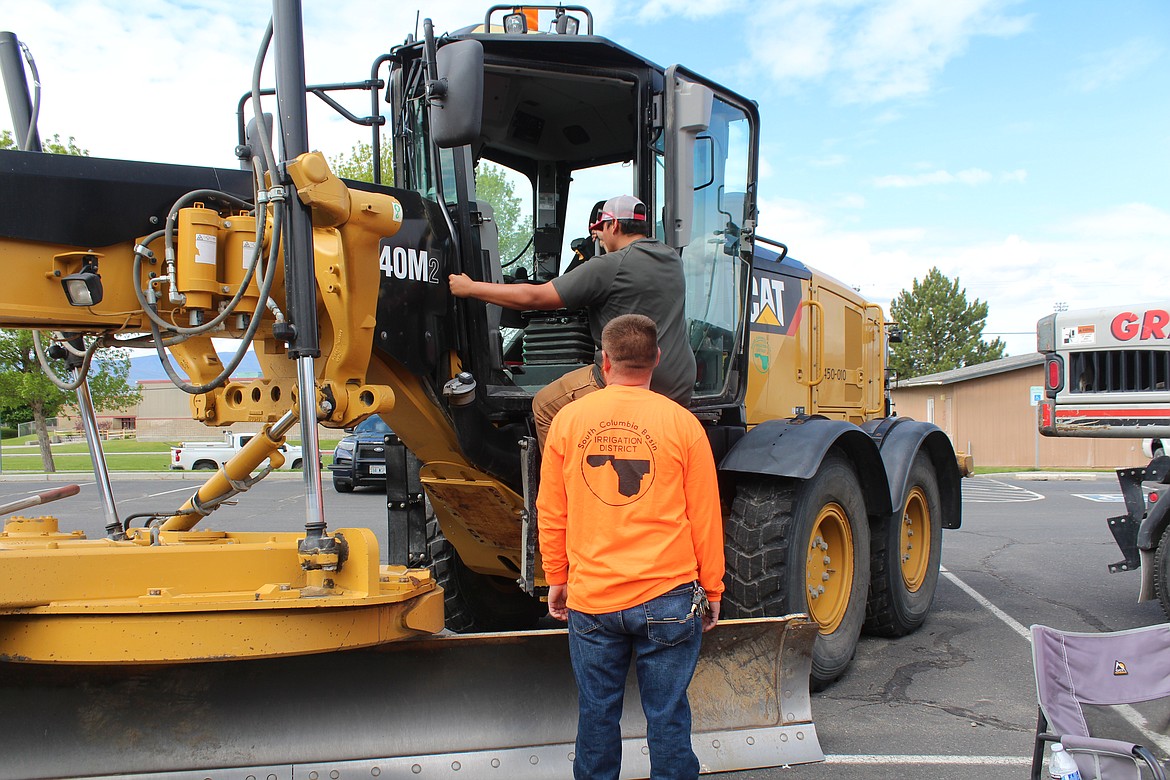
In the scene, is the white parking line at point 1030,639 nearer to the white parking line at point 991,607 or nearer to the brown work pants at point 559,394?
the white parking line at point 991,607

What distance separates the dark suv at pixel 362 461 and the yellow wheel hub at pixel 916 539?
1187 centimetres

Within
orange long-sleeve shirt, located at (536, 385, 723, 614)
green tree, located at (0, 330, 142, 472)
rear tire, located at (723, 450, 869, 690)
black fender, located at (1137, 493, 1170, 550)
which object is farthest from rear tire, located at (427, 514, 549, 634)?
green tree, located at (0, 330, 142, 472)

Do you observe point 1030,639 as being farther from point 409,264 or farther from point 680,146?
point 409,264

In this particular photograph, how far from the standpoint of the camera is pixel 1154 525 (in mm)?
5996

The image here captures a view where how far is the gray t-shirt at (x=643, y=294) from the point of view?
12.3 feet

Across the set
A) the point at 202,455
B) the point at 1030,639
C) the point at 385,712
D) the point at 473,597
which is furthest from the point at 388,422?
the point at 202,455

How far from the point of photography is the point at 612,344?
2994mm

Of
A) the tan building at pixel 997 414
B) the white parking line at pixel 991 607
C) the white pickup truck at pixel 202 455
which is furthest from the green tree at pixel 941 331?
the white parking line at pixel 991 607

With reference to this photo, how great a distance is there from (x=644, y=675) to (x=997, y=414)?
32690 mm

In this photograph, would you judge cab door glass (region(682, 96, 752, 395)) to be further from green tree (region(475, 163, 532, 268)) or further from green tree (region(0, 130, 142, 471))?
green tree (region(0, 130, 142, 471))

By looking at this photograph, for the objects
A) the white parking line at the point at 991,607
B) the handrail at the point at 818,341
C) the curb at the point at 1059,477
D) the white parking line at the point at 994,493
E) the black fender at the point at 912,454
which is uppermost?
the handrail at the point at 818,341

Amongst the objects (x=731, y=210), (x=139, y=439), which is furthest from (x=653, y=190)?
(x=139, y=439)

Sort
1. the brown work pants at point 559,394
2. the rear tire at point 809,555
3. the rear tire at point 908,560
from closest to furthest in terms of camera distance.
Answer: the brown work pants at point 559,394
the rear tire at point 809,555
the rear tire at point 908,560

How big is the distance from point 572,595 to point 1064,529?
10644mm
